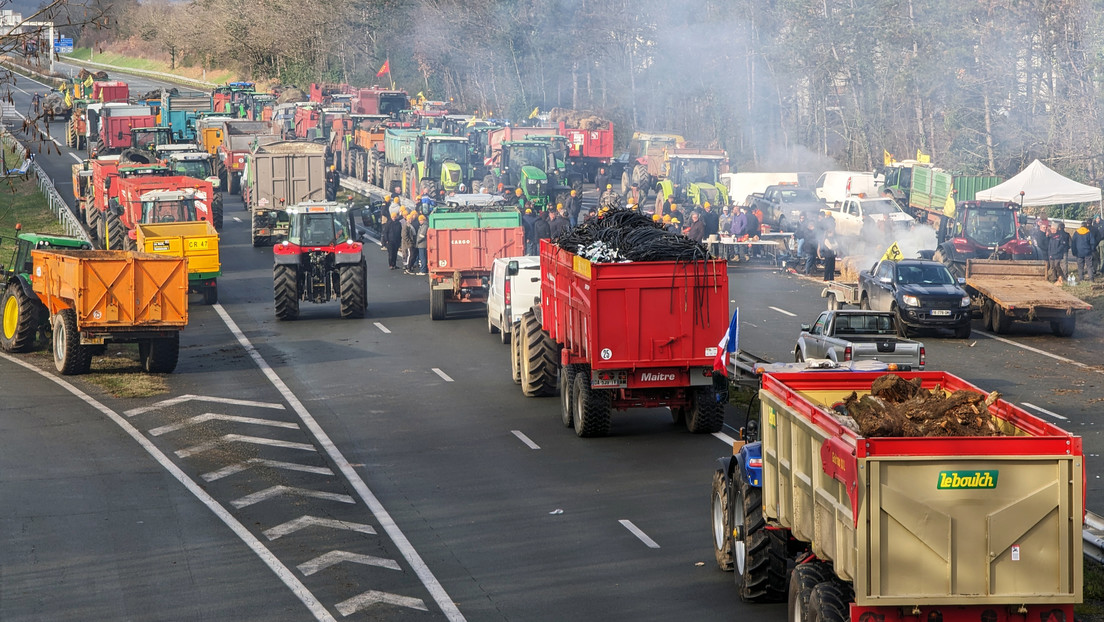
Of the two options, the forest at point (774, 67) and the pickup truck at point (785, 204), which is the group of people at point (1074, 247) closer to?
the forest at point (774, 67)

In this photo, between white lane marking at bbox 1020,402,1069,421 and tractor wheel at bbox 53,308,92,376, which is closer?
white lane marking at bbox 1020,402,1069,421

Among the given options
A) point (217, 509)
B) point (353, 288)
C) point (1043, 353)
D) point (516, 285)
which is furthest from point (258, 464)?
point (1043, 353)

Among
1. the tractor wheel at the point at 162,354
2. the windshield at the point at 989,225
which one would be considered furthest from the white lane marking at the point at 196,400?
the windshield at the point at 989,225

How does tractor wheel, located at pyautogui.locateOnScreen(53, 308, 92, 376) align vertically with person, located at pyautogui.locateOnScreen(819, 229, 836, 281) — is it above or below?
below

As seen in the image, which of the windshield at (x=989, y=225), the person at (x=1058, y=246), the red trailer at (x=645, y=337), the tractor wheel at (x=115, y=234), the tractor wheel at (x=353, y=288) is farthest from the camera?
the tractor wheel at (x=115, y=234)

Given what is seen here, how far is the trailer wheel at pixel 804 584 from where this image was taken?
1067 cm

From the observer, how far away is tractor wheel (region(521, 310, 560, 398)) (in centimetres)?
2295

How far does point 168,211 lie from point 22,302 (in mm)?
9433

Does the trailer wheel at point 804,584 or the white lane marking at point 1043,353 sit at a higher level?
the trailer wheel at point 804,584

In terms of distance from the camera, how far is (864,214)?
41.2 m

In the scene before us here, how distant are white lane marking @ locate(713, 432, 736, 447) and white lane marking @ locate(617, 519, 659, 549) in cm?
420

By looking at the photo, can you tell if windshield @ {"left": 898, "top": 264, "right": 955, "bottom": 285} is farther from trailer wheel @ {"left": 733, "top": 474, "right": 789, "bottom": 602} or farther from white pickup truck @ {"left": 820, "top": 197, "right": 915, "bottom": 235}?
trailer wheel @ {"left": 733, "top": 474, "right": 789, "bottom": 602}

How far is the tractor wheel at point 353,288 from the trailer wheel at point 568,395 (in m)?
11.5

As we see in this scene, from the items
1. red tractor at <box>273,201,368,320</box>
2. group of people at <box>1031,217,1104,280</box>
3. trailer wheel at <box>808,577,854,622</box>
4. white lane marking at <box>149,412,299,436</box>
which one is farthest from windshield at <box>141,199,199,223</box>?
trailer wheel at <box>808,577,854,622</box>
